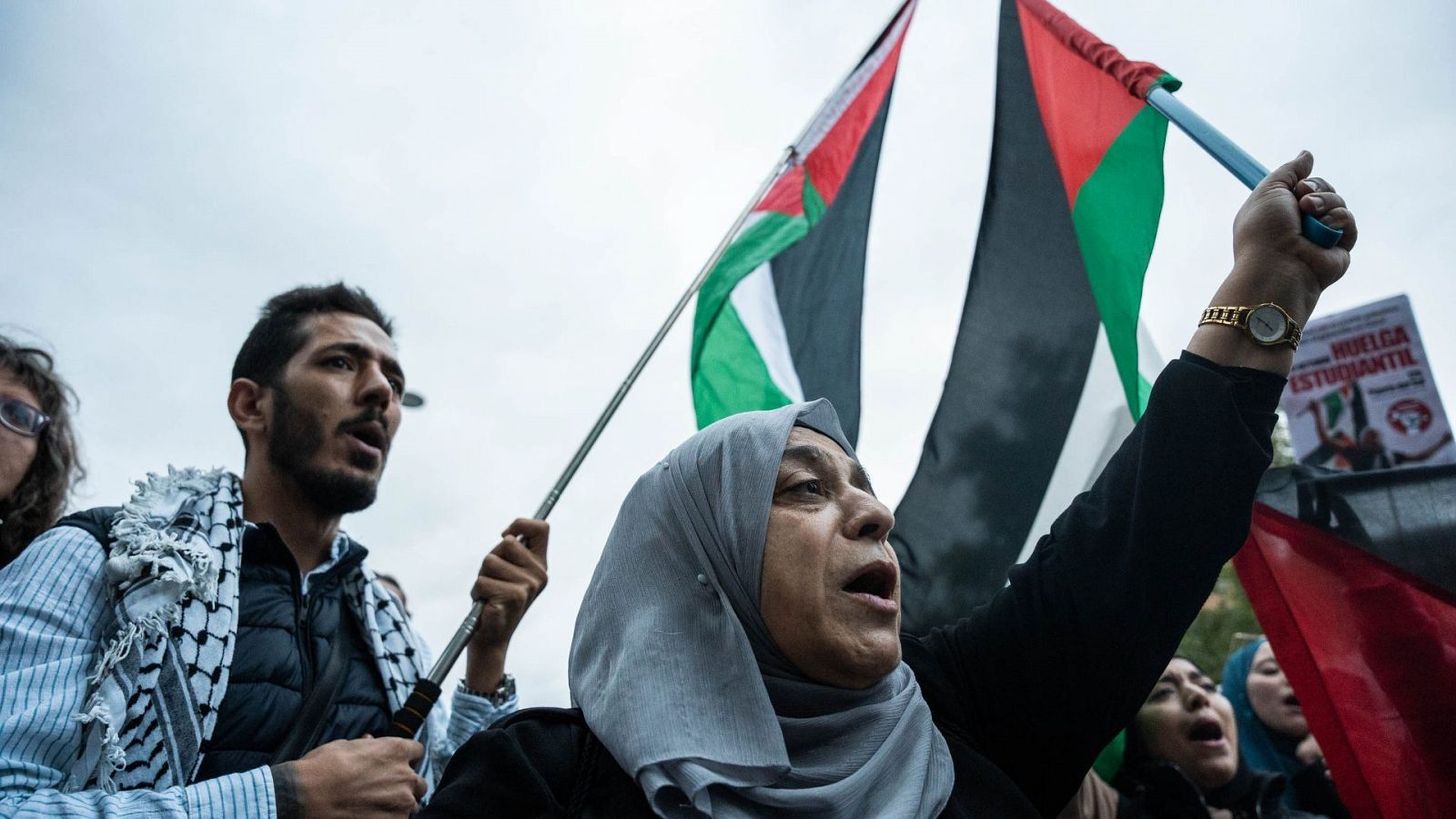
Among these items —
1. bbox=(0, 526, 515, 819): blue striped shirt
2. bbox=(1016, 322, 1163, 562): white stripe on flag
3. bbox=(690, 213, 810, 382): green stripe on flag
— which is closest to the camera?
bbox=(0, 526, 515, 819): blue striped shirt

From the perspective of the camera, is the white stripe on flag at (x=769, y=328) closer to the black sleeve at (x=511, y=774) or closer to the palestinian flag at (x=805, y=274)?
the palestinian flag at (x=805, y=274)

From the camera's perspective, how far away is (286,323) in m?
3.08

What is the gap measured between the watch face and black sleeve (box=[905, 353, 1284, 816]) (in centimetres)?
6

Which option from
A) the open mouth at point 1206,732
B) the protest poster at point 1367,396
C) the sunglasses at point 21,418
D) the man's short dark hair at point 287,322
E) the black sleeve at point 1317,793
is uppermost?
the man's short dark hair at point 287,322

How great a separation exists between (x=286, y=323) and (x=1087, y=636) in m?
2.55

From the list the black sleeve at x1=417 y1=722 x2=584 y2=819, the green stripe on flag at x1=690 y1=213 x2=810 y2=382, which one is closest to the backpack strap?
the black sleeve at x1=417 y1=722 x2=584 y2=819

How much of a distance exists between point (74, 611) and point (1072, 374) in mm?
2693

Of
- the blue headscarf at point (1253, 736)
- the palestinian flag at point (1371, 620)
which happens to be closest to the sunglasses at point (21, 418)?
the palestinian flag at point (1371, 620)

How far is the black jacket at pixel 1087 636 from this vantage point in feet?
5.08

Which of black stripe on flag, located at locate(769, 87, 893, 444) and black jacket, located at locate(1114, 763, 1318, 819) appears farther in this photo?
black stripe on flag, located at locate(769, 87, 893, 444)

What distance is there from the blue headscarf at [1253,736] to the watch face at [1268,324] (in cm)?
310

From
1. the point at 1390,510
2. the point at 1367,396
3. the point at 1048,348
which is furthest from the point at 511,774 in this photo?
the point at 1367,396

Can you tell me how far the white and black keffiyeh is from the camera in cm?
198

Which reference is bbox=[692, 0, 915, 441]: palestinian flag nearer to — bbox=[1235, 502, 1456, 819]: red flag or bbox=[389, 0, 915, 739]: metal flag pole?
bbox=[389, 0, 915, 739]: metal flag pole
